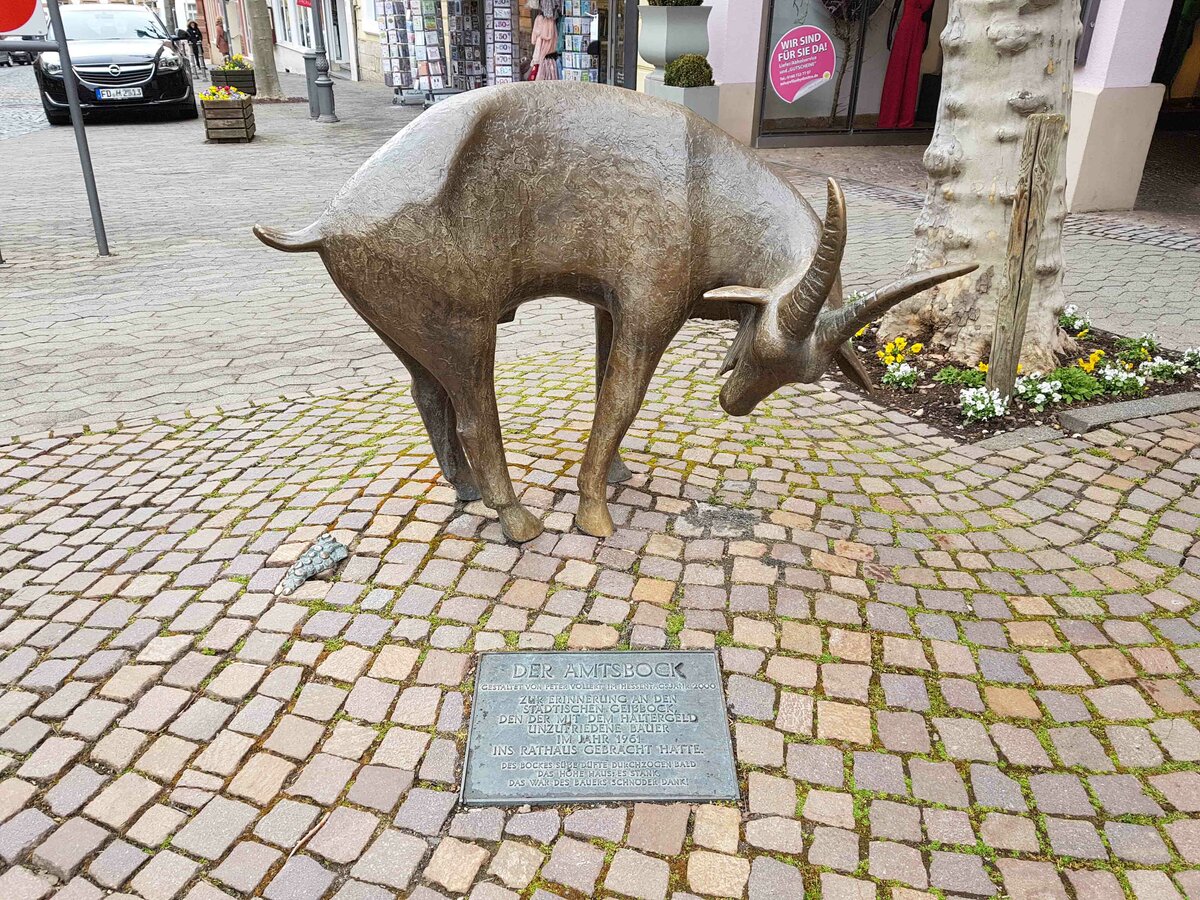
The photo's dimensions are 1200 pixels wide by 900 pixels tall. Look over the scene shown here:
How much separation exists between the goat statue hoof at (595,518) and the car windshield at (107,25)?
17.0 m

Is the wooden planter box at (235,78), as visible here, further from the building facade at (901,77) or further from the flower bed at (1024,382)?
the flower bed at (1024,382)

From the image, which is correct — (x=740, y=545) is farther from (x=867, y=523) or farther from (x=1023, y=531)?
(x=1023, y=531)

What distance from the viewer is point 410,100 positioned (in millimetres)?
18766

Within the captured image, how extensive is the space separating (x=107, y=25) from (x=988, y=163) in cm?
1712

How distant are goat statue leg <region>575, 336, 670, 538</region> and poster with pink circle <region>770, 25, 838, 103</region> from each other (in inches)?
444

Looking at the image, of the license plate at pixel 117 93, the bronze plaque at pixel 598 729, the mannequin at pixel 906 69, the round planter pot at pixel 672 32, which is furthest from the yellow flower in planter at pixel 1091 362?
the license plate at pixel 117 93

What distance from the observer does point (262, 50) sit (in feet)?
65.1

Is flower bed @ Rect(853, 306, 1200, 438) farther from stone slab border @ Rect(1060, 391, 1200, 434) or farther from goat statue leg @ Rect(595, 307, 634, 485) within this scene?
goat statue leg @ Rect(595, 307, 634, 485)

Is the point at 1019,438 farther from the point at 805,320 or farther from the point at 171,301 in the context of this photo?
the point at 171,301

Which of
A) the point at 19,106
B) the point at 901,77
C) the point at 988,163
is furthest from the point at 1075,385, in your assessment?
the point at 19,106

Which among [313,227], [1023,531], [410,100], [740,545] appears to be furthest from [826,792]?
[410,100]

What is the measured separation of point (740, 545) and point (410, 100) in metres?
17.7

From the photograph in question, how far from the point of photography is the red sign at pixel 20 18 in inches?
298

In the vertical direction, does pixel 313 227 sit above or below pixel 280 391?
above
